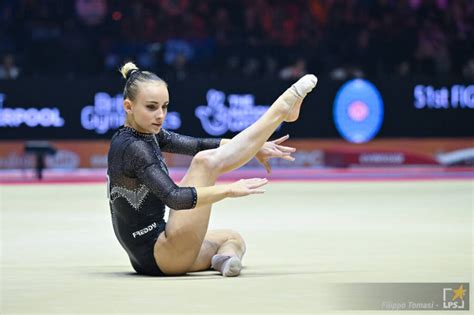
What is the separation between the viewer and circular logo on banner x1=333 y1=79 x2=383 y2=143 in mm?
14734

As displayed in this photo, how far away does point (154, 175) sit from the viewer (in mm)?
4695

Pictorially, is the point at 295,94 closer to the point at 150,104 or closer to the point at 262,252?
the point at 150,104

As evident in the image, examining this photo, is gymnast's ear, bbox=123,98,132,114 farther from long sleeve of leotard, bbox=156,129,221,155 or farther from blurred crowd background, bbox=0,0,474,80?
blurred crowd background, bbox=0,0,474,80

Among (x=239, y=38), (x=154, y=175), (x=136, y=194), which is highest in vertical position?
(x=239, y=38)

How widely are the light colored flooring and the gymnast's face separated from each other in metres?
0.85

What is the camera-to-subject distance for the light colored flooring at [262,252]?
14.0 feet

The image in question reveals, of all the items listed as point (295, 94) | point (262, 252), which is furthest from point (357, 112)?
point (295, 94)

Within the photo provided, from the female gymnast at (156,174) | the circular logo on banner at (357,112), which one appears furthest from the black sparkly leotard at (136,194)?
the circular logo on banner at (357,112)

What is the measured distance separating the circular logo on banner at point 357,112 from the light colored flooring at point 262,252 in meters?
3.62

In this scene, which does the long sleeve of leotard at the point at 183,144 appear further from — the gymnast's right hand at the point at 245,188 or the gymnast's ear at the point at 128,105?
the gymnast's right hand at the point at 245,188

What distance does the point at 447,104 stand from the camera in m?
15.1

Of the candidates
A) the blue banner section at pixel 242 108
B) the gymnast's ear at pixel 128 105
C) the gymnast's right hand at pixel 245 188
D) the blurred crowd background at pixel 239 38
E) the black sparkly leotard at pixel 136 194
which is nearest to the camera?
the gymnast's right hand at pixel 245 188

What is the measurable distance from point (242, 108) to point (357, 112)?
6.24 ft

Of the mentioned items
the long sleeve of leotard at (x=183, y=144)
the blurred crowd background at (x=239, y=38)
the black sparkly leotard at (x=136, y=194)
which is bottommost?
the black sparkly leotard at (x=136, y=194)
